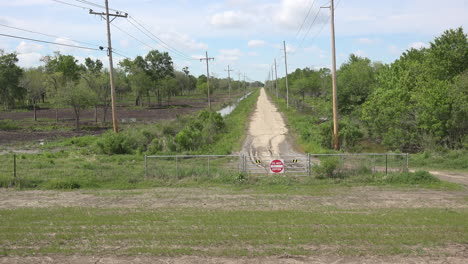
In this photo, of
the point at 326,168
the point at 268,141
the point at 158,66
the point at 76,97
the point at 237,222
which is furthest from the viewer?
the point at 158,66

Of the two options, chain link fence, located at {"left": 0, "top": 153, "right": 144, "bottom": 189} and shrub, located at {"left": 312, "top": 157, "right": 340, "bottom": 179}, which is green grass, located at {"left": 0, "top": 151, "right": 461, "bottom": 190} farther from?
shrub, located at {"left": 312, "top": 157, "right": 340, "bottom": 179}

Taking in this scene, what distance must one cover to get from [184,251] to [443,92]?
21269mm

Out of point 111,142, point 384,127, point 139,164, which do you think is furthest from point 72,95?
point 384,127

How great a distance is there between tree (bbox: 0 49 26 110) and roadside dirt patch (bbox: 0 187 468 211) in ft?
267

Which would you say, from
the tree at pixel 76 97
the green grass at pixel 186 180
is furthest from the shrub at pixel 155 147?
the tree at pixel 76 97

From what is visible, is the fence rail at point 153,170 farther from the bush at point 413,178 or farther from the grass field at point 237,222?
the grass field at point 237,222

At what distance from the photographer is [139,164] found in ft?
71.9

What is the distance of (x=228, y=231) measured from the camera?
34.4 feet

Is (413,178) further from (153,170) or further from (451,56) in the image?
(451,56)

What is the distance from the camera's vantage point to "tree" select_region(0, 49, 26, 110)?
281ft

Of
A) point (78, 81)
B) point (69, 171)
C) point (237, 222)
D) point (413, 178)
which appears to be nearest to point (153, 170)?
point (69, 171)

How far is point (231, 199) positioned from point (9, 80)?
3468 inches

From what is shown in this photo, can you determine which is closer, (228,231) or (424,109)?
(228,231)

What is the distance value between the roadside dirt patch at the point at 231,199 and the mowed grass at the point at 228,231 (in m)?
0.79
